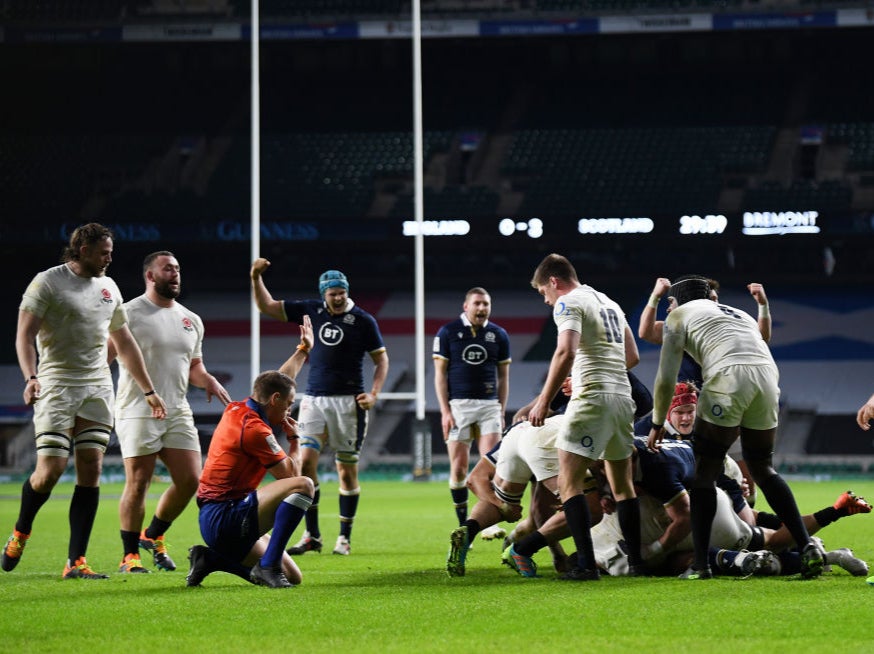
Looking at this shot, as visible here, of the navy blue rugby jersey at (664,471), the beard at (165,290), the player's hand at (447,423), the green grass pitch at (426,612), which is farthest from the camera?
the player's hand at (447,423)

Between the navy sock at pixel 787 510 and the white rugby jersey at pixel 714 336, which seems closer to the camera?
the navy sock at pixel 787 510

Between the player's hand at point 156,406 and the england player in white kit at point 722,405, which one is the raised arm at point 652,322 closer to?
the england player in white kit at point 722,405

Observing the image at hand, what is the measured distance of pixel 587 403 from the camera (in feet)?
21.5

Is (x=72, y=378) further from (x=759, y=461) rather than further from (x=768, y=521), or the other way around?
(x=768, y=521)

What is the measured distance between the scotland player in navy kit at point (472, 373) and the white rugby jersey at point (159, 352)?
3.29 metres

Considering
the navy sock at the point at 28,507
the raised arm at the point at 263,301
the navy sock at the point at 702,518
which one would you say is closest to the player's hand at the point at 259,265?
the raised arm at the point at 263,301

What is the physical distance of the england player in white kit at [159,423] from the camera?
24.6 ft

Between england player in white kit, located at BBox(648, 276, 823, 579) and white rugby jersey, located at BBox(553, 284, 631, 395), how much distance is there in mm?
273

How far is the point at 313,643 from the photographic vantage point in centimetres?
442

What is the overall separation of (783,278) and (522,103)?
737 centimetres

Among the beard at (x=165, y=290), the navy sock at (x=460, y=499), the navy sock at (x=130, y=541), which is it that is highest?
the beard at (x=165, y=290)

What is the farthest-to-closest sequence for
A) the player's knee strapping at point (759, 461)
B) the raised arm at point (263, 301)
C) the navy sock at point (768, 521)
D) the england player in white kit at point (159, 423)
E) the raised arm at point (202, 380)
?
1. the raised arm at point (263, 301)
2. the raised arm at point (202, 380)
3. the england player in white kit at point (159, 423)
4. the navy sock at point (768, 521)
5. the player's knee strapping at point (759, 461)

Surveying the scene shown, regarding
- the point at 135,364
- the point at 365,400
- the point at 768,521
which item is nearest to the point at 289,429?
the point at 135,364

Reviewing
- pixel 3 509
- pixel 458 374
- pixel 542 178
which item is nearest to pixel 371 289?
pixel 542 178
